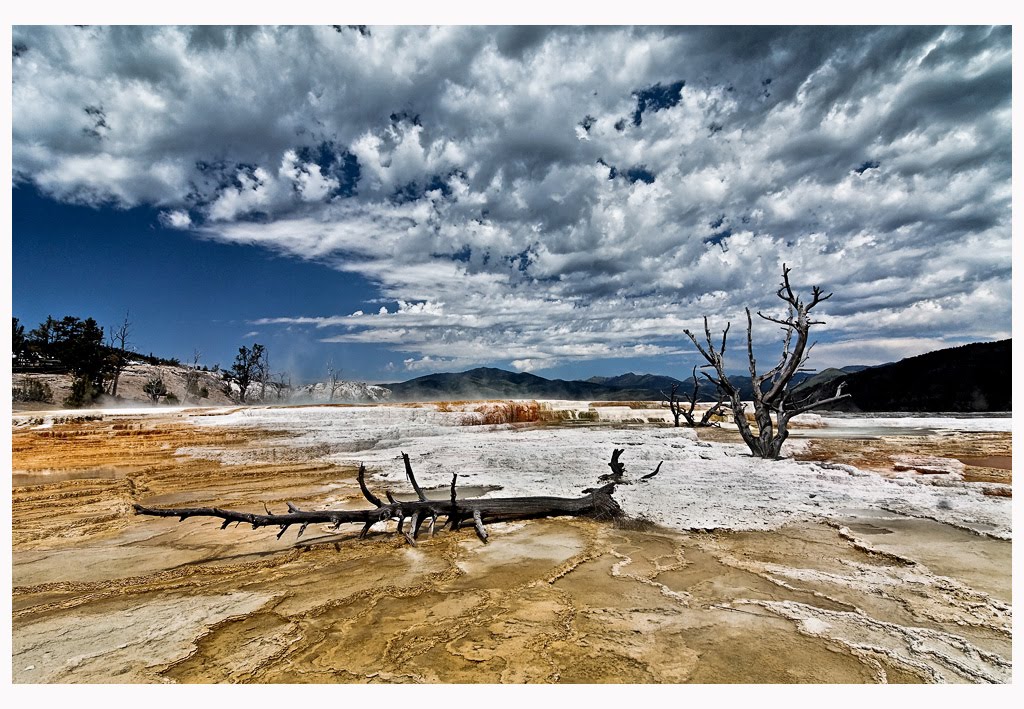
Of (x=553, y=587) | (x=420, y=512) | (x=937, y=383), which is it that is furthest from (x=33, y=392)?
(x=937, y=383)

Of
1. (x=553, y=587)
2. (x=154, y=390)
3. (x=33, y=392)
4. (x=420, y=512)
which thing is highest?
(x=154, y=390)

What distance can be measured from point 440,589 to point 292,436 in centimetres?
1718

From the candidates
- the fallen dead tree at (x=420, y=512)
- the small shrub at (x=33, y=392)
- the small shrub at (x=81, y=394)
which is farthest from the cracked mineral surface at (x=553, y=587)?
the small shrub at (x=33, y=392)

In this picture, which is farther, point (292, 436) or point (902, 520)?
point (292, 436)

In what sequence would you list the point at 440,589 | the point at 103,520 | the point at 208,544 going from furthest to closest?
the point at 103,520 < the point at 208,544 < the point at 440,589

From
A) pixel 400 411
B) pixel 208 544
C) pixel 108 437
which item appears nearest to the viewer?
pixel 208 544

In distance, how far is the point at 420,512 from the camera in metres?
6.05

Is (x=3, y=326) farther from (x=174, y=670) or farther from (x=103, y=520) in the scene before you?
(x=103, y=520)

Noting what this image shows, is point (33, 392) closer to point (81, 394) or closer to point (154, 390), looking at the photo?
point (81, 394)

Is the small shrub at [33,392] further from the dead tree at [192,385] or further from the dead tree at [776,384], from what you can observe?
the dead tree at [776,384]

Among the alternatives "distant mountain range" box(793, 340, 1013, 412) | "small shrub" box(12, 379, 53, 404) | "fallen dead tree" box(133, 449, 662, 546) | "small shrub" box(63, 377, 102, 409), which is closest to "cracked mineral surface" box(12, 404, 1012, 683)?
"fallen dead tree" box(133, 449, 662, 546)

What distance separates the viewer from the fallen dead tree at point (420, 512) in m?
5.50

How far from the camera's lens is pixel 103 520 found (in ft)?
24.9

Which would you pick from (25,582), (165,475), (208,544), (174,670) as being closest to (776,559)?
(174,670)
